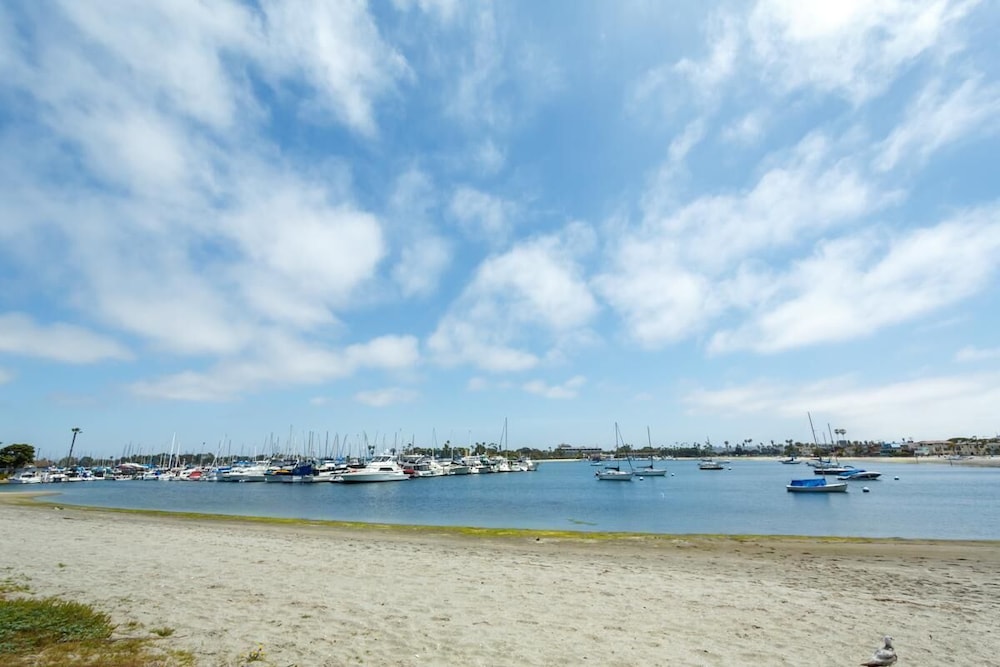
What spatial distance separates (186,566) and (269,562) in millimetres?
2252

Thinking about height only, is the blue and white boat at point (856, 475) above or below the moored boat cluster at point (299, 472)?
below

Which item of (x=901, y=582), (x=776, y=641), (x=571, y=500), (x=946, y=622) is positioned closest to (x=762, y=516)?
(x=571, y=500)

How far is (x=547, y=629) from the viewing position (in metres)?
9.69

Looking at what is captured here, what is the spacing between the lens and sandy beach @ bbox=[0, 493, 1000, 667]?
8578 millimetres

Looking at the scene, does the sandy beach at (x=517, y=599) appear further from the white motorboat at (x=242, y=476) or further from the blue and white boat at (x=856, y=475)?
the white motorboat at (x=242, y=476)

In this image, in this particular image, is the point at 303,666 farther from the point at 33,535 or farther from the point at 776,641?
the point at 33,535

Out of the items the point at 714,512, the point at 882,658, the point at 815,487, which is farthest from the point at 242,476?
the point at 882,658

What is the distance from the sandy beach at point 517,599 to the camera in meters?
8.58

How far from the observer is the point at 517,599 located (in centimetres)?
1200

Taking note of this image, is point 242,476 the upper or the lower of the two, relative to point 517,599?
upper

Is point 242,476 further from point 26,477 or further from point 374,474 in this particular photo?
point 26,477

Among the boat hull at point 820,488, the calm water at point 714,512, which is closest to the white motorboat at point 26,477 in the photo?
the calm water at point 714,512

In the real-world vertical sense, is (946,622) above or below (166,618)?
below

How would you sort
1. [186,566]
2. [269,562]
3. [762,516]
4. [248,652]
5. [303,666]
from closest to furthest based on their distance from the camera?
1. [303,666]
2. [248,652]
3. [186,566]
4. [269,562]
5. [762,516]
